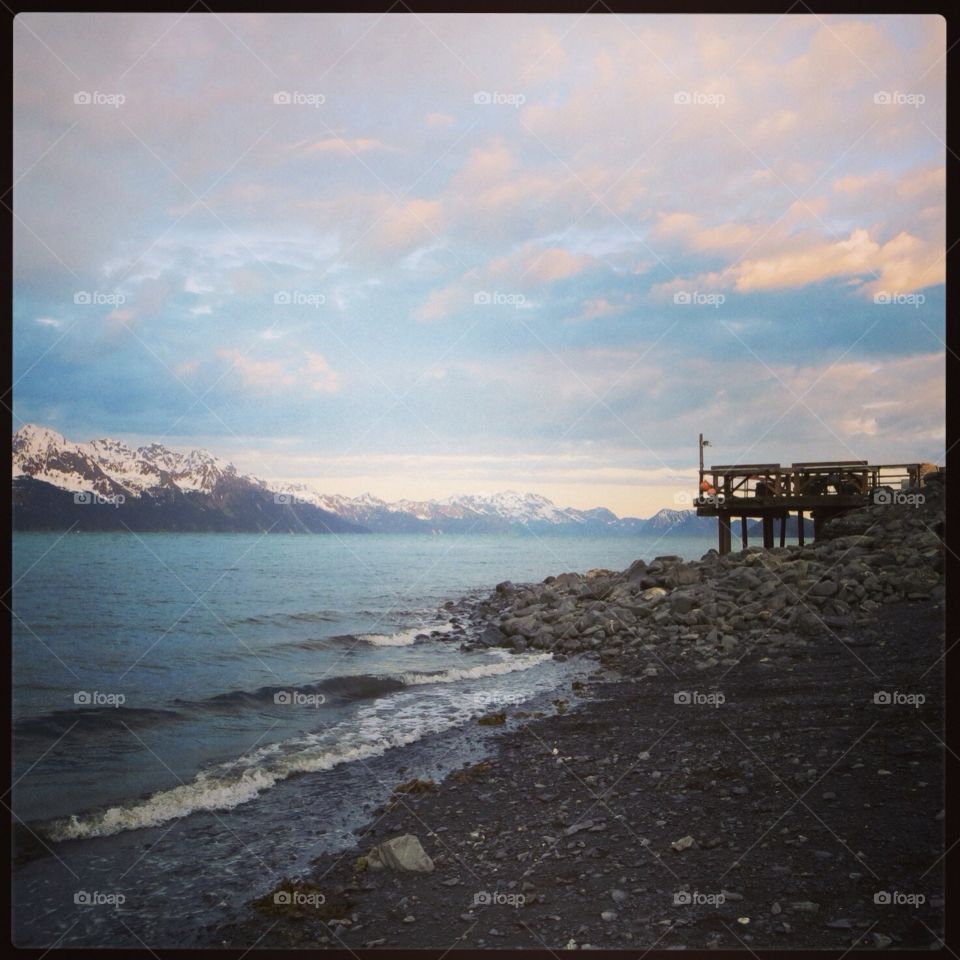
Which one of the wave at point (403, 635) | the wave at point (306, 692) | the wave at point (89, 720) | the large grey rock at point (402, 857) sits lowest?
A: the wave at point (403, 635)

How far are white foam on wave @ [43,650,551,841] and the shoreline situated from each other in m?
1.09

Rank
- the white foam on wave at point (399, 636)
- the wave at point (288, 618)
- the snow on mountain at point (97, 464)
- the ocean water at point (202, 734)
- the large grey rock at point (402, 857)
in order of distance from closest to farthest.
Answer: the large grey rock at point (402, 857) → the ocean water at point (202, 734) → the snow on mountain at point (97, 464) → the white foam on wave at point (399, 636) → the wave at point (288, 618)

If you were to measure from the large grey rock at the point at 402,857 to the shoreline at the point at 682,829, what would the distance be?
5cm

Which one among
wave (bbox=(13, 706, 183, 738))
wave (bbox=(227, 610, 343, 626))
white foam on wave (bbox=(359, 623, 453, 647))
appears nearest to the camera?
wave (bbox=(13, 706, 183, 738))

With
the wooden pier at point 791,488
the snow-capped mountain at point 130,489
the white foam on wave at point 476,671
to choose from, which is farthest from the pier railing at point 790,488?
the snow-capped mountain at point 130,489

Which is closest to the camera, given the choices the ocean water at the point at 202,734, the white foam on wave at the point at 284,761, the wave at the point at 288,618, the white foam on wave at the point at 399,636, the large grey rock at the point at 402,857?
the large grey rock at the point at 402,857

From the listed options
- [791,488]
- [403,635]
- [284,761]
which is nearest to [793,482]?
[791,488]

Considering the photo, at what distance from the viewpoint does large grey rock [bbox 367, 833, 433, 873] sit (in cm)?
408

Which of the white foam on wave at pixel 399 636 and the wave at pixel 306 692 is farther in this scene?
the white foam on wave at pixel 399 636

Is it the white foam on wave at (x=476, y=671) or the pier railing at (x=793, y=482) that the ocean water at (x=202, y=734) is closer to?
the white foam on wave at (x=476, y=671)

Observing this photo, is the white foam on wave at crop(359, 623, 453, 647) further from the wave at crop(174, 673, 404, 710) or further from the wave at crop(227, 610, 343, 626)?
the wave at crop(174, 673, 404, 710)

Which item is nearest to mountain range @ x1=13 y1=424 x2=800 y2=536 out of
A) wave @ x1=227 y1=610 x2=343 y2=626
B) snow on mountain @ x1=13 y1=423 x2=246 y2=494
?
snow on mountain @ x1=13 y1=423 x2=246 y2=494

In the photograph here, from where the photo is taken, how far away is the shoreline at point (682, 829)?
3502 millimetres

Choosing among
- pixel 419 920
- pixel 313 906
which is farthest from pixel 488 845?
pixel 313 906
